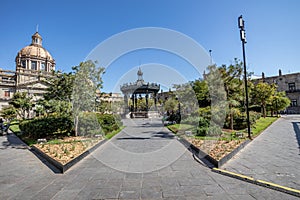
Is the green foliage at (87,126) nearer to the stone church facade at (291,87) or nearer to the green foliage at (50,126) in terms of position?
the green foliage at (50,126)

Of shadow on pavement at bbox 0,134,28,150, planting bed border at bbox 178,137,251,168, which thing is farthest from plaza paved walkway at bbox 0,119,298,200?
shadow on pavement at bbox 0,134,28,150

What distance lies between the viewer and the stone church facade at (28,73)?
4359 cm

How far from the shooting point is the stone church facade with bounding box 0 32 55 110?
143 feet

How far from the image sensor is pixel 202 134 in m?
10.5

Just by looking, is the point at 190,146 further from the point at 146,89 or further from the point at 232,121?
the point at 146,89

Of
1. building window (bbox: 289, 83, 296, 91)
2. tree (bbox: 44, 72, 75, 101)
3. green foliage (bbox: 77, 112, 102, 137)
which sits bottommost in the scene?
green foliage (bbox: 77, 112, 102, 137)

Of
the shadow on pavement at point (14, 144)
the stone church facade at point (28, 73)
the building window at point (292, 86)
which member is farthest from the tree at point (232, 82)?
the building window at point (292, 86)

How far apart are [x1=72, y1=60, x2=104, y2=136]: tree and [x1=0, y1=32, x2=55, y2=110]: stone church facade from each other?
1343 inches

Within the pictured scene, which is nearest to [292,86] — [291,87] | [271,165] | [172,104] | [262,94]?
[291,87]

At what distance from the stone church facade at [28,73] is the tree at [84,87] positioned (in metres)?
34.1

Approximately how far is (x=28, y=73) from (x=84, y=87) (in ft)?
155

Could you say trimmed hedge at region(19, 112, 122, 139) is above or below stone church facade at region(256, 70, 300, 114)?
below

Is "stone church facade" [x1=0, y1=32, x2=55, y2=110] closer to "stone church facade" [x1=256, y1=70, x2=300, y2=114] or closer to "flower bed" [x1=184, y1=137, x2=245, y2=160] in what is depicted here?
"flower bed" [x1=184, y1=137, x2=245, y2=160]

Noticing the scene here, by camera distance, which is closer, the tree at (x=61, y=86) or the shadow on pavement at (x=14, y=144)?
the shadow on pavement at (x=14, y=144)
